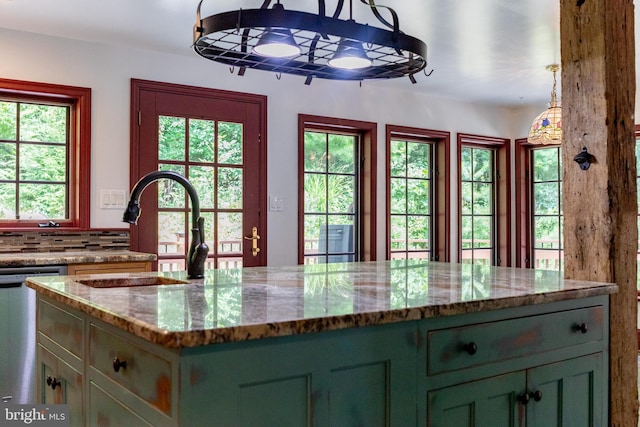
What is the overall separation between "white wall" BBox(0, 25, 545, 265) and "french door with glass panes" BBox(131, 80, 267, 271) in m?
0.08

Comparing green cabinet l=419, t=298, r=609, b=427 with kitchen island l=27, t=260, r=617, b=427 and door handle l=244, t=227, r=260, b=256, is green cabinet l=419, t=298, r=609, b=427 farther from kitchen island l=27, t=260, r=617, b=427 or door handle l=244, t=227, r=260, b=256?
door handle l=244, t=227, r=260, b=256

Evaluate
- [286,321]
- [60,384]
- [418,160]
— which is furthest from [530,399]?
[418,160]

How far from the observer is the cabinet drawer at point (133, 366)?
1199 mm

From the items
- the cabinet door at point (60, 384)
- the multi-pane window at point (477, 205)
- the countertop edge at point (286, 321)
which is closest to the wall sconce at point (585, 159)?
the countertop edge at point (286, 321)

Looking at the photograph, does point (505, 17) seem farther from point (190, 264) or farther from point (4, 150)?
point (4, 150)

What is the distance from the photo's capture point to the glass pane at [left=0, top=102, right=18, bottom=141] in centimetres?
362

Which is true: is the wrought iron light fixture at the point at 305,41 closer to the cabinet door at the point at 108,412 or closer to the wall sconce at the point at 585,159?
the wall sconce at the point at 585,159

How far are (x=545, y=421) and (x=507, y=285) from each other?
0.44m

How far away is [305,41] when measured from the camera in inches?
74.0

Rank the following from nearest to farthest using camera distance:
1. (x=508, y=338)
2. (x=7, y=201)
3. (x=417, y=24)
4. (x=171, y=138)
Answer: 1. (x=508, y=338)
2. (x=417, y=24)
3. (x=7, y=201)
4. (x=171, y=138)

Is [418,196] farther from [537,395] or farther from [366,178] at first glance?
[537,395]

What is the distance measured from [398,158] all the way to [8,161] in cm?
322

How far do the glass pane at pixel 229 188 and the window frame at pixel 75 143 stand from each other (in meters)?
0.92

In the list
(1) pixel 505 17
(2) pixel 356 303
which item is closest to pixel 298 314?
(2) pixel 356 303
